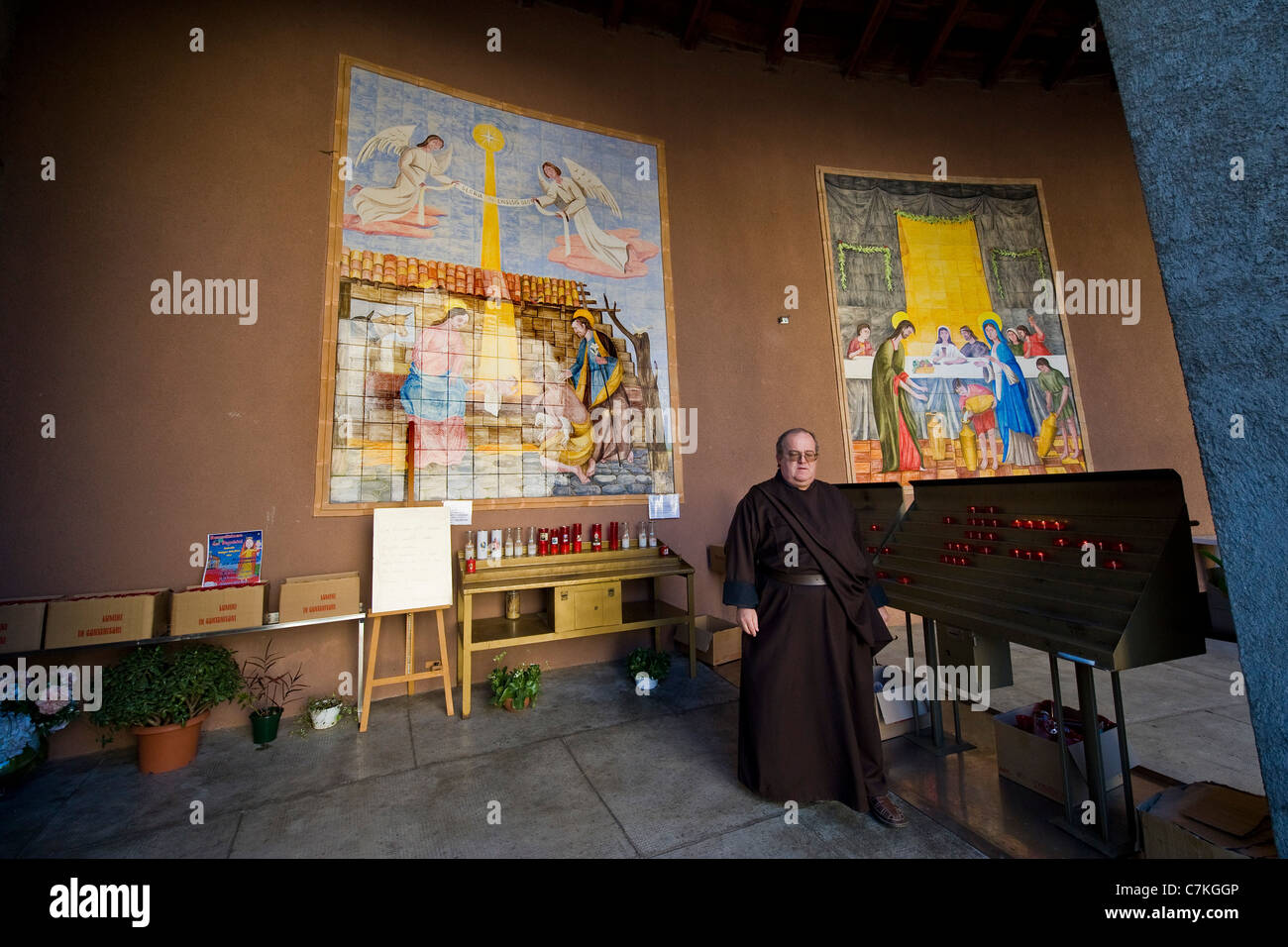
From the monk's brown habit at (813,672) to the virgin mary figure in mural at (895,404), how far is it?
4385 mm

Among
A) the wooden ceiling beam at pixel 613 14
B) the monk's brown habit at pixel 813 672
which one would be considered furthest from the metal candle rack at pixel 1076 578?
the wooden ceiling beam at pixel 613 14

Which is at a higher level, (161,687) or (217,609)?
(217,609)

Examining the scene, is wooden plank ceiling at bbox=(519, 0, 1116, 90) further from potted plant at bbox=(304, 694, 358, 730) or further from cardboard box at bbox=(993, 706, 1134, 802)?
cardboard box at bbox=(993, 706, 1134, 802)

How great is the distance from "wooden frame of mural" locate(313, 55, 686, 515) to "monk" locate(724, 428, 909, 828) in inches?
108

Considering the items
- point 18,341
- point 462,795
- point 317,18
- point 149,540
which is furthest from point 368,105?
point 462,795

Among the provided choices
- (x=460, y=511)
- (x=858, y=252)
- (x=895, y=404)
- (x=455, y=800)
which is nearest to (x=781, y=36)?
(x=858, y=252)

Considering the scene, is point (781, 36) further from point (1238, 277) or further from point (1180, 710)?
point (1180, 710)

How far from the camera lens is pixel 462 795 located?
9.42ft

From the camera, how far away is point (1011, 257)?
7.34 m

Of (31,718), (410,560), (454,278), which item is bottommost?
(31,718)

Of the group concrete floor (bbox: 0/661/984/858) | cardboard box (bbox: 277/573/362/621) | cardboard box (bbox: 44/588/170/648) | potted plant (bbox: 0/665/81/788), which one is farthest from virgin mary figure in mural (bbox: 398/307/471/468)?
potted plant (bbox: 0/665/81/788)

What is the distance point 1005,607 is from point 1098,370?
7.07 m

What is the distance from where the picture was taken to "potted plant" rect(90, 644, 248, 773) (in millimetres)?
3105

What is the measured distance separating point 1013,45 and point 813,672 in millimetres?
9108
